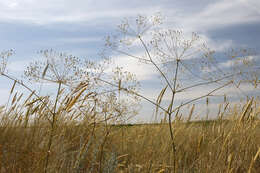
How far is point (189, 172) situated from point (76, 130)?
9.61ft

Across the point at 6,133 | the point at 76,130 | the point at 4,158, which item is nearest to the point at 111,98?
the point at 4,158

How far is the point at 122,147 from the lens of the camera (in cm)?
404

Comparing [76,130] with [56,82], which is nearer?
[56,82]

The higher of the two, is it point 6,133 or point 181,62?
point 181,62

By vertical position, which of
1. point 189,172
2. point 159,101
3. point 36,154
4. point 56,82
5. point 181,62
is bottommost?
point 189,172

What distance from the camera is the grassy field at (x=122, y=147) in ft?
8.48

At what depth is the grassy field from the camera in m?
2.58

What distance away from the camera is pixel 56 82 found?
97.0 inches

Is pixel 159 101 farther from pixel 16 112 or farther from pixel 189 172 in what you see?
pixel 16 112

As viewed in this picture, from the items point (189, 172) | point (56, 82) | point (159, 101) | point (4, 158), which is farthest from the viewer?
point (189, 172)

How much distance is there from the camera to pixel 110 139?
527cm

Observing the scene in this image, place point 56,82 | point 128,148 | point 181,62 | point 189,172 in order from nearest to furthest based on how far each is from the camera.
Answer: point 181,62
point 56,82
point 189,172
point 128,148

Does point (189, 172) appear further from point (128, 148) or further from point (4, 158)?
point (4, 158)

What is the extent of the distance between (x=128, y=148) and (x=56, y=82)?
2892 millimetres
